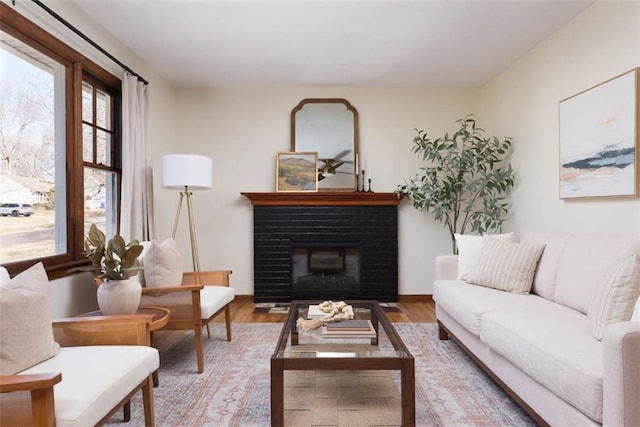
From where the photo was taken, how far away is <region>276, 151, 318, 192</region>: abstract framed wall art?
4652 mm

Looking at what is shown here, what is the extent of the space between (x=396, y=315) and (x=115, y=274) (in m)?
2.78

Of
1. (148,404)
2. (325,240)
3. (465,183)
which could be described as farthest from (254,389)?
(465,183)

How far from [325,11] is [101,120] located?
6.55ft

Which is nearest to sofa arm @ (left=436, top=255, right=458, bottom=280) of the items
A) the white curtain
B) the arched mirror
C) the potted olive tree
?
the arched mirror

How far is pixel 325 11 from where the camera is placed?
113 inches

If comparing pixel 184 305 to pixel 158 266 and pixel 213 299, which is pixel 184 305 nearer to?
pixel 213 299

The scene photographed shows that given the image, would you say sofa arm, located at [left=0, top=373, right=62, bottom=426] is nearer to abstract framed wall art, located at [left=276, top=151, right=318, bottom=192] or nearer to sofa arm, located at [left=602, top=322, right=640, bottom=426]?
sofa arm, located at [left=602, top=322, right=640, bottom=426]

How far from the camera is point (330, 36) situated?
3.29 meters

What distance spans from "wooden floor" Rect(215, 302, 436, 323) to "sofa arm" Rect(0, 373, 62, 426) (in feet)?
8.78

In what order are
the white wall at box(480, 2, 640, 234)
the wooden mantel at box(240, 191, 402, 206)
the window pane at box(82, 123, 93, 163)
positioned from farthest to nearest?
the wooden mantel at box(240, 191, 402, 206) < the window pane at box(82, 123, 93, 163) < the white wall at box(480, 2, 640, 234)

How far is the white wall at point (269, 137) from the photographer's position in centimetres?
475

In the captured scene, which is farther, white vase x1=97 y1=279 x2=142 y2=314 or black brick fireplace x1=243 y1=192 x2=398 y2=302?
black brick fireplace x1=243 y1=192 x2=398 y2=302

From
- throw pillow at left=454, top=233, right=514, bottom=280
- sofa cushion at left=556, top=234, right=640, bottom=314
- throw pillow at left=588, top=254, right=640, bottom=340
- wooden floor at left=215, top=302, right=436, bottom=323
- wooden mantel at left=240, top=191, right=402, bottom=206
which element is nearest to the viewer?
throw pillow at left=588, top=254, right=640, bottom=340

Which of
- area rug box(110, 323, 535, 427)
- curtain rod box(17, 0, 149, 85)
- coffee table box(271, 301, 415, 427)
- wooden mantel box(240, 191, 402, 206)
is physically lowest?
area rug box(110, 323, 535, 427)
